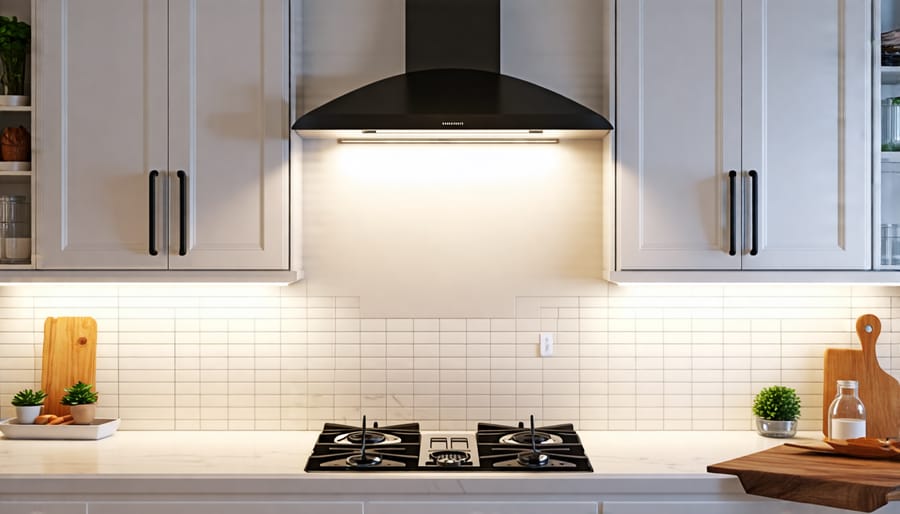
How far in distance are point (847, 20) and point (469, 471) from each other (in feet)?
6.03

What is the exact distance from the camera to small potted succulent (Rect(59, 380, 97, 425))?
2701 mm

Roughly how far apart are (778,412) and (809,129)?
0.95m

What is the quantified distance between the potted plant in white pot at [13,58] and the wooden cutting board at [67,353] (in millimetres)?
771

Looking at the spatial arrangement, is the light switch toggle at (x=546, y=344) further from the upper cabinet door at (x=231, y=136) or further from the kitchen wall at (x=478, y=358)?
the upper cabinet door at (x=231, y=136)

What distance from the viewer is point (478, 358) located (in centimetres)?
290

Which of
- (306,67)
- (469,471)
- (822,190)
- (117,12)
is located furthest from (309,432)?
(822,190)

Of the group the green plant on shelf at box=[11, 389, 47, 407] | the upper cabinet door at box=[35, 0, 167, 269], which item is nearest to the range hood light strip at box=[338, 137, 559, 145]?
the upper cabinet door at box=[35, 0, 167, 269]

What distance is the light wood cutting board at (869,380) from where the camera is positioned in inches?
107

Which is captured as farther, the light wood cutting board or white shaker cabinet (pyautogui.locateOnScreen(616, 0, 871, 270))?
the light wood cutting board

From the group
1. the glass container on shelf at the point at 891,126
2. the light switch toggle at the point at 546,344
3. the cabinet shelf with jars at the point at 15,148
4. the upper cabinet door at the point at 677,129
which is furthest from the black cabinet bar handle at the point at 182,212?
the glass container on shelf at the point at 891,126

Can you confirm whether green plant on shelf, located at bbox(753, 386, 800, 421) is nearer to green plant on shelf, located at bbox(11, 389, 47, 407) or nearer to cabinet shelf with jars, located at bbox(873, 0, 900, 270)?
cabinet shelf with jars, located at bbox(873, 0, 900, 270)

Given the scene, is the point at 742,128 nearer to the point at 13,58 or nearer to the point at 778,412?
the point at 778,412

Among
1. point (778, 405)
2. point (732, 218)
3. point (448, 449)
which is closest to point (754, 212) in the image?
point (732, 218)

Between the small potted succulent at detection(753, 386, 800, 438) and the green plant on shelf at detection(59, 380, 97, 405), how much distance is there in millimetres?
2279
